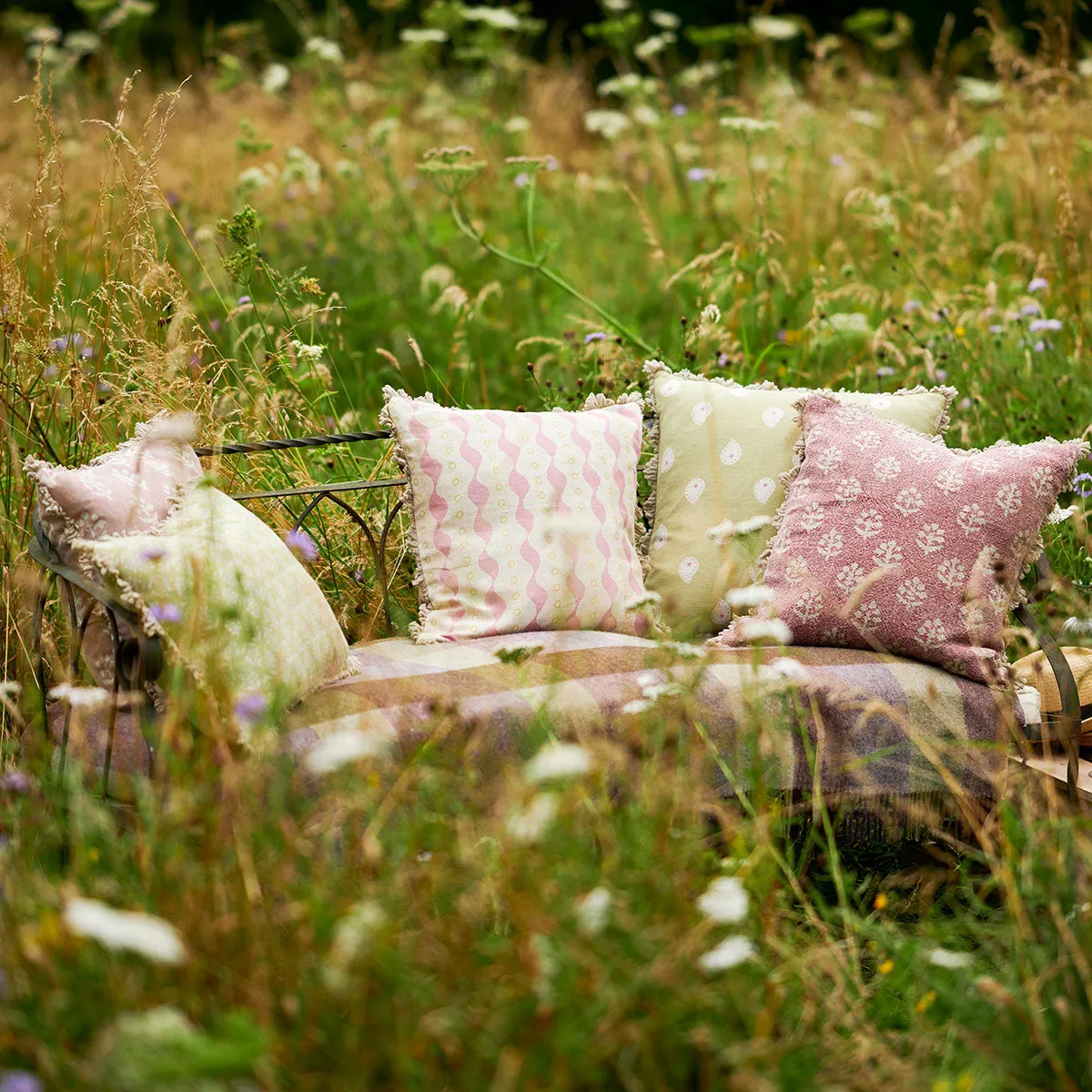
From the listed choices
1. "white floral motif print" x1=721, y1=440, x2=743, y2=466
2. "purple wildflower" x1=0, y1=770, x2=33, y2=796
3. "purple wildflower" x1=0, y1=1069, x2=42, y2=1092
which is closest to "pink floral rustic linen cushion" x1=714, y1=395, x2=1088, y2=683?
"white floral motif print" x1=721, y1=440, x2=743, y2=466

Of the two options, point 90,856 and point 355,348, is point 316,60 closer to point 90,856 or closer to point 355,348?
point 355,348

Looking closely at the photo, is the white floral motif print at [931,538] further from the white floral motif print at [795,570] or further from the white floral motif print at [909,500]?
the white floral motif print at [795,570]

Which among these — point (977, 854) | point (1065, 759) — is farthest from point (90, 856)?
point (1065, 759)

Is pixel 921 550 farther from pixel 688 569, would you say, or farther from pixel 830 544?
Answer: pixel 688 569

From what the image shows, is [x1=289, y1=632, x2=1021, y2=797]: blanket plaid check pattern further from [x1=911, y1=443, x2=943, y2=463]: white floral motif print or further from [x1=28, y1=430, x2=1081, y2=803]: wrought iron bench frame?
[x1=911, y1=443, x2=943, y2=463]: white floral motif print

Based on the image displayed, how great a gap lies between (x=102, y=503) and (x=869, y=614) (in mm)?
1473

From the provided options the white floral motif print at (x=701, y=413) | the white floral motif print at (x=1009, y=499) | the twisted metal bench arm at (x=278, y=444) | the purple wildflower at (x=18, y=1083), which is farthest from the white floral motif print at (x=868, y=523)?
the purple wildflower at (x=18, y=1083)

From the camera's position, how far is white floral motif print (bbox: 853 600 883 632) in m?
2.45

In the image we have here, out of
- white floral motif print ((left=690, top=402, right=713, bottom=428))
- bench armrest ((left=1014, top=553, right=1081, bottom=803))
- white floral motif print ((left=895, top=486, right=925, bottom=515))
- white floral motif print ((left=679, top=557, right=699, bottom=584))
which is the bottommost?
bench armrest ((left=1014, top=553, right=1081, bottom=803))

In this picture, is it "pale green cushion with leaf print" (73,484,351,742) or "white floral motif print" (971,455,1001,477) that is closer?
"pale green cushion with leaf print" (73,484,351,742)

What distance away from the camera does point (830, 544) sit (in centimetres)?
251

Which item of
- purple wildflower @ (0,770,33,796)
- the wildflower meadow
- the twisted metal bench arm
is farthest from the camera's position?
the twisted metal bench arm

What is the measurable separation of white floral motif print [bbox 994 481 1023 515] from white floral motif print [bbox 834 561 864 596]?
305 millimetres

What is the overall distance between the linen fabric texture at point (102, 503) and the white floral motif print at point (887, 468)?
54.9 inches
